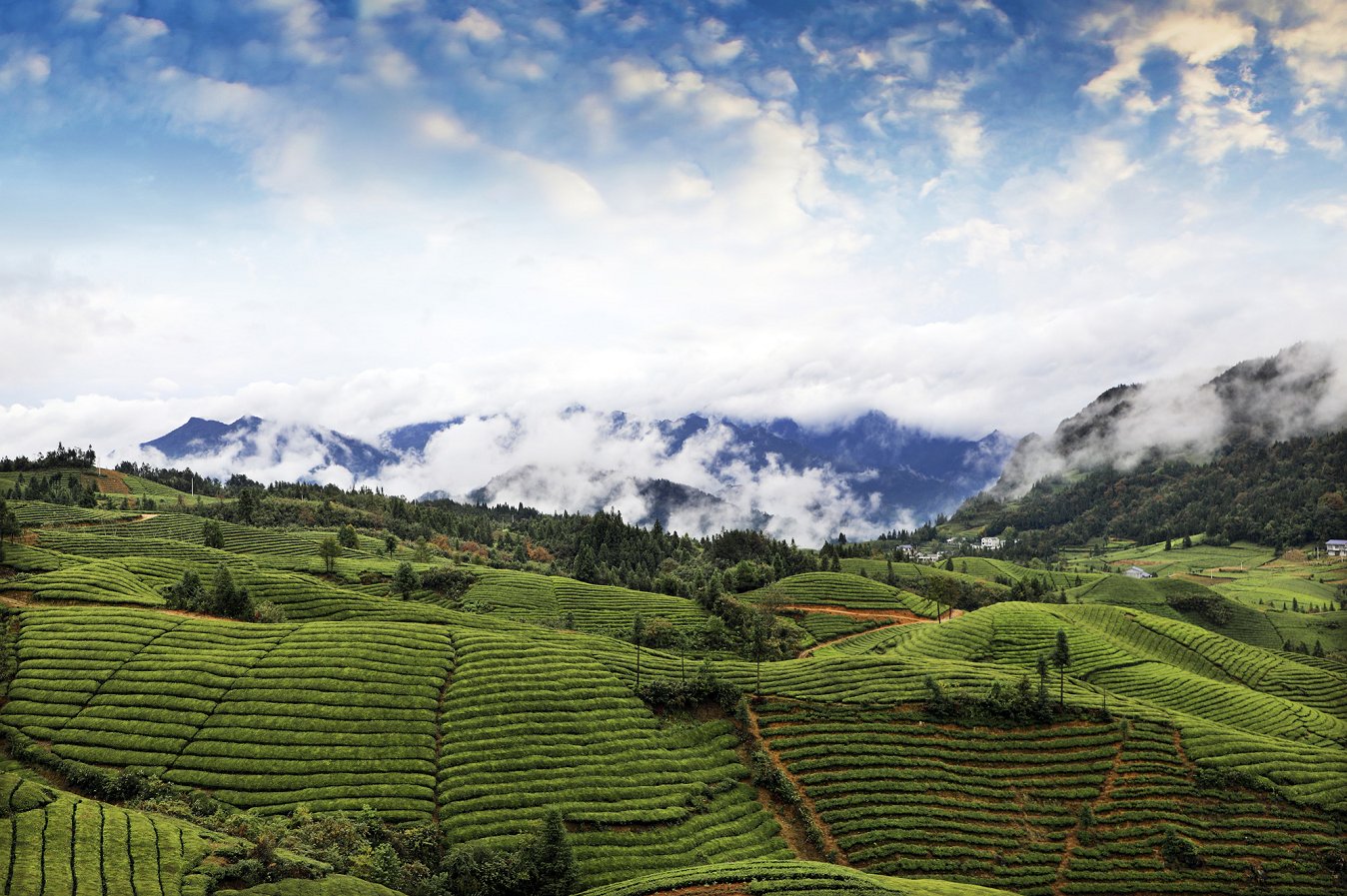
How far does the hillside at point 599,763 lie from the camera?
154ft

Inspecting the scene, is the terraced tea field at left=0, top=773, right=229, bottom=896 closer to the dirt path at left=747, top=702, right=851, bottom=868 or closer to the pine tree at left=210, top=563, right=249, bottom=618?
the dirt path at left=747, top=702, right=851, bottom=868

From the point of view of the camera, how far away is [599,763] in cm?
6066

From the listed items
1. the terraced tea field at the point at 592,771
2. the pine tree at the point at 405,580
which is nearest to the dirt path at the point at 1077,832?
the terraced tea field at the point at 592,771

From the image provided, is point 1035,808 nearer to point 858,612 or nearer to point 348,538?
point 858,612

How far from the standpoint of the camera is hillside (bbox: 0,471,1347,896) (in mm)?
46969

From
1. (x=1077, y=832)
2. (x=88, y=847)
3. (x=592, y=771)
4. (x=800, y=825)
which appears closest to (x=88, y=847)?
(x=88, y=847)

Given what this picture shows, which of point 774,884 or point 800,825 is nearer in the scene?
point 774,884

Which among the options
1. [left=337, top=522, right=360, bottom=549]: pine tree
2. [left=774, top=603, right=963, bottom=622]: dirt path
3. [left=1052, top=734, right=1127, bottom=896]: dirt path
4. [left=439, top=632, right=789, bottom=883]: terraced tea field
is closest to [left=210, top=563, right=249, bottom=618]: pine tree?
[left=439, top=632, right=789, bottom=883]: terraced tea field

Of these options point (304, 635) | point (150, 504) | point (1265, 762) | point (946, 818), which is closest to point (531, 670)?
point (304, 635)

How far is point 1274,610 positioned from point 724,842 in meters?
216

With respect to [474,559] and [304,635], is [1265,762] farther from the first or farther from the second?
[474,559]

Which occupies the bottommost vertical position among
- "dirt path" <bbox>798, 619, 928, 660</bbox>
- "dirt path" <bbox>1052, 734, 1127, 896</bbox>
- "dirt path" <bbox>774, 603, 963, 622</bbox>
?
"dirt path" <bbox>1052, 734, 1127, 896</bbox>

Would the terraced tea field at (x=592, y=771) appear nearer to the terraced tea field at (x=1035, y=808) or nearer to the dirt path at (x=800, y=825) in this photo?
the dirt path at (x=800, y=825)

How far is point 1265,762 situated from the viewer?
65438 mm
